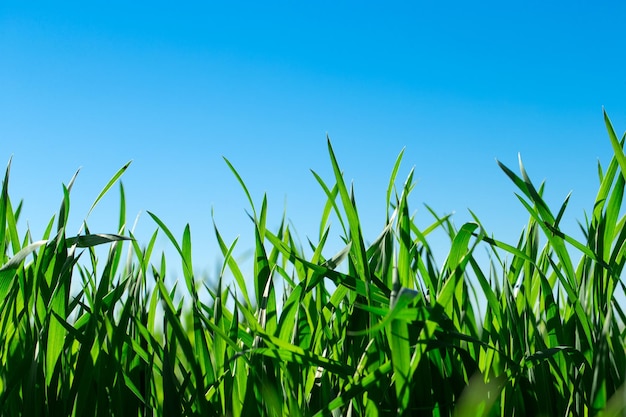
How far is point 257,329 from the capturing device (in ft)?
1.80

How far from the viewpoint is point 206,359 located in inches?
25.9

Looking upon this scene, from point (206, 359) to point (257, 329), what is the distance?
0.14 meters

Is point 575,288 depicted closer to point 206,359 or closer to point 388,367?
point 388,367

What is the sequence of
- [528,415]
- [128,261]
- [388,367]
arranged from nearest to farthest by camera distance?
[388,367]
[528,415]
[128,261]

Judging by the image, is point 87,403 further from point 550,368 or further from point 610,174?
point 610,174

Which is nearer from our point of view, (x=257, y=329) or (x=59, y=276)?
(x=257, y=329)

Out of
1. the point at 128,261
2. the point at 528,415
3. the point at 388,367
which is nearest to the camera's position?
the point at 388,367

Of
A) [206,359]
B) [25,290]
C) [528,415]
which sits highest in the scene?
[25,290]

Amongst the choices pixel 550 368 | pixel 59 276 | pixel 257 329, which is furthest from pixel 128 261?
pixel 550 368

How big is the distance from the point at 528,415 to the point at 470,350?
3.4 inches

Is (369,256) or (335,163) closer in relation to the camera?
(335,163)

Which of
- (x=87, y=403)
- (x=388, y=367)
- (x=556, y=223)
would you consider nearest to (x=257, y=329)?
(x=388, y=367)

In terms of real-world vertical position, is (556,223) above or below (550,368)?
above

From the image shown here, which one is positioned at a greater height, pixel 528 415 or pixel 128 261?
pixel 128 261
